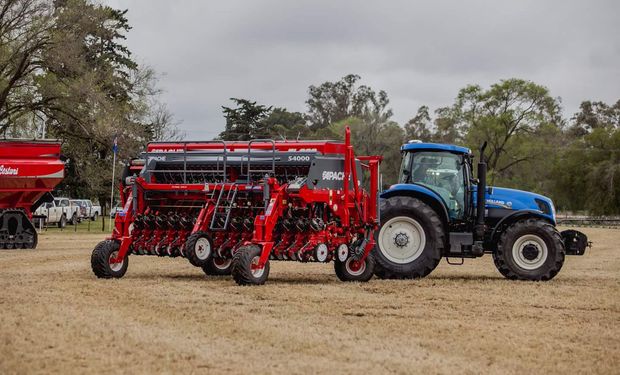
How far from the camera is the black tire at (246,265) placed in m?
14.8

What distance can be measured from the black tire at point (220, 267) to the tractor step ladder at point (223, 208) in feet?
3.36

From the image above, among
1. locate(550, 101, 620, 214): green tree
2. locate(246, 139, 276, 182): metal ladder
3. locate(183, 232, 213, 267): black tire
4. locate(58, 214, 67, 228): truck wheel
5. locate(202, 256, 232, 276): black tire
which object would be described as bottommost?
locate(202, 256, 232, 276): black tire

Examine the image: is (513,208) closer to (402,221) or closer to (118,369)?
(402,221)

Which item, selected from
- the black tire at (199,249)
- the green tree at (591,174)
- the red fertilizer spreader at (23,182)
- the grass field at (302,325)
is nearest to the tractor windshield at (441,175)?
the grass field at (302,325)

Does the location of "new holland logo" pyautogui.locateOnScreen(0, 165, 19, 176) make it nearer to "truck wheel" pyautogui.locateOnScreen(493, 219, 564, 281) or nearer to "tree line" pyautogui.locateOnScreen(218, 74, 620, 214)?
"truck wheel" pyautogui.locateOnScreen(493, 219, 564, 281)

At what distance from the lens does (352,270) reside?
1645cm

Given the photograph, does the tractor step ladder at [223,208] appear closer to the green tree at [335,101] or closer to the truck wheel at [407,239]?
the truck wheel at [407,239]

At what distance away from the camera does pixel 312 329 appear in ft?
34.1

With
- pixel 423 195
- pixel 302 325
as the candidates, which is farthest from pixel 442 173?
pixel 302 325

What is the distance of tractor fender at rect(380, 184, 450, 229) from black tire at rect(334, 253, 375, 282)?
177 centimetres

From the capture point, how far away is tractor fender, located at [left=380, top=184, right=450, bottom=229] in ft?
58.0

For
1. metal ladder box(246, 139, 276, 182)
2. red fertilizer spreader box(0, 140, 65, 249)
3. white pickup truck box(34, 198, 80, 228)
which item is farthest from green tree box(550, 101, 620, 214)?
metal ladder box(246, 139, 276, 182)

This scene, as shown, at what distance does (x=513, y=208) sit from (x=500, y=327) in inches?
294

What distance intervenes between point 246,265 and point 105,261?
271 centimetres
